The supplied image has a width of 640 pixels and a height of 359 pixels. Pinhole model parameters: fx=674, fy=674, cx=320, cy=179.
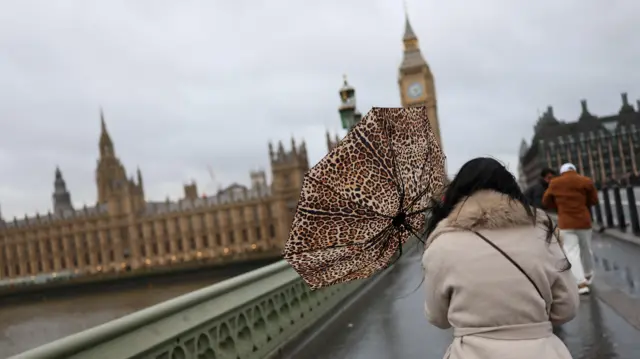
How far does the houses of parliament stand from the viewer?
106125 millimetres

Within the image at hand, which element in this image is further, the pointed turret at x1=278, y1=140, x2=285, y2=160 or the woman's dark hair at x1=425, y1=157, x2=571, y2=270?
the pointed turret at x1=278, y1=140, x2=285, y2=160

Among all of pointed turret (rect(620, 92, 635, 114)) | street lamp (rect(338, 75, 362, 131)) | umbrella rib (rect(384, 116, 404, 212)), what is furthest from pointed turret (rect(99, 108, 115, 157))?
umbrella rib (rect(384, 116, 404, 212))

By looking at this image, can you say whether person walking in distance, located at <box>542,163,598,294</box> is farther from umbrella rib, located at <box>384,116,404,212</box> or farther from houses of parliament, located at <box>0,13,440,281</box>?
houses of parliament, located at <box>0,13,440,281</box>

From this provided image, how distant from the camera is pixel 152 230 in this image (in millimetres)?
111562

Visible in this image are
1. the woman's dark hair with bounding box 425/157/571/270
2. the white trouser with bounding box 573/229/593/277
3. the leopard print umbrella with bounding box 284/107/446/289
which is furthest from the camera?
the white trouser with bounding box 573/229/593/277

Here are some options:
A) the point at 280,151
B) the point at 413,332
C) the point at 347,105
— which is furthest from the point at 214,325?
the point at 280,151

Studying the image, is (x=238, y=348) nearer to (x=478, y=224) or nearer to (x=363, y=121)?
(x=363, y=121)

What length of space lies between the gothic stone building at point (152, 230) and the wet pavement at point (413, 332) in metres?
94.2

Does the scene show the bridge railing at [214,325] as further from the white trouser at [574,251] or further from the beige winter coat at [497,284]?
the white trouser at [574,251]

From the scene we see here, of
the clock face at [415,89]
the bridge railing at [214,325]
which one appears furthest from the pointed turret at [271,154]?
the bridge railing at [214,325]

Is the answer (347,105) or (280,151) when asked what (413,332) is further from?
(280,151)

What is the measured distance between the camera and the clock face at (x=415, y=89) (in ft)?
439

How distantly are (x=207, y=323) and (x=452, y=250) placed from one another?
326 cm

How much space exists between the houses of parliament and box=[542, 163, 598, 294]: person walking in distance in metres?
96.1
